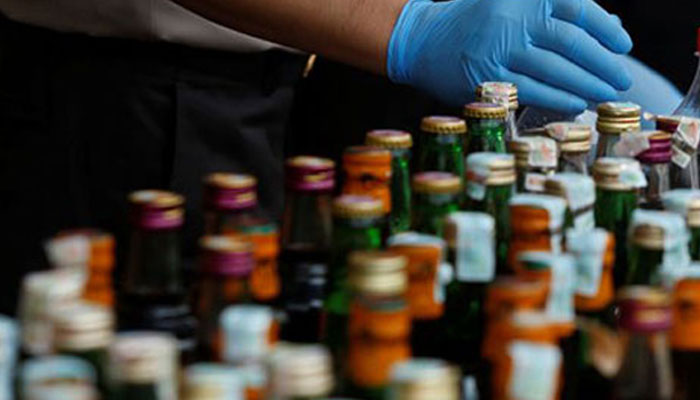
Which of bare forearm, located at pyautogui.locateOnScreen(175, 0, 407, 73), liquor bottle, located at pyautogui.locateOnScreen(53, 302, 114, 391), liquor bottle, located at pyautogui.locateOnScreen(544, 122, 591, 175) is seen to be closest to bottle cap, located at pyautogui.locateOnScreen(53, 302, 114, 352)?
liquor bottle, located at pyautogui.locateOnScreen(53, 302, 114, 391)

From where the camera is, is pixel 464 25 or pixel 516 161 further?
pixel 464 25

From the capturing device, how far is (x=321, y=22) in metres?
1.95

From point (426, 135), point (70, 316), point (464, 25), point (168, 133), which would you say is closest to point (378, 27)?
point (464, 25)

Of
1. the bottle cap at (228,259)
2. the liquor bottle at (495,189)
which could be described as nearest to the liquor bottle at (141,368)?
the bottle cap at (228,259)

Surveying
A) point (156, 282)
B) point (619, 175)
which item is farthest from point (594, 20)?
point (156, 282)

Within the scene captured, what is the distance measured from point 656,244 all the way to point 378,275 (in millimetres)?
312

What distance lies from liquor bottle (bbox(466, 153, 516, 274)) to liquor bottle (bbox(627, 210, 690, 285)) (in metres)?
0.14

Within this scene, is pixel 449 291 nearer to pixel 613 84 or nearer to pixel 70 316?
pixel 70 316

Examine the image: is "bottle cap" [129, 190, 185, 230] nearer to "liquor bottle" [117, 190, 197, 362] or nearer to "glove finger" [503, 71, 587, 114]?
"liquor bottle" [117, 190, 197, 362]

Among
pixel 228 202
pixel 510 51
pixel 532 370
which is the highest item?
pixel 510 51

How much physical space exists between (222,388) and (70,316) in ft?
0.44

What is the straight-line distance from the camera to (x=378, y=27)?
1.99m

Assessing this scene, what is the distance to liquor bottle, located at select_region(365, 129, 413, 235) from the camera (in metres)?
1.42

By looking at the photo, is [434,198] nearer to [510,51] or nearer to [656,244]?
[656,244]
